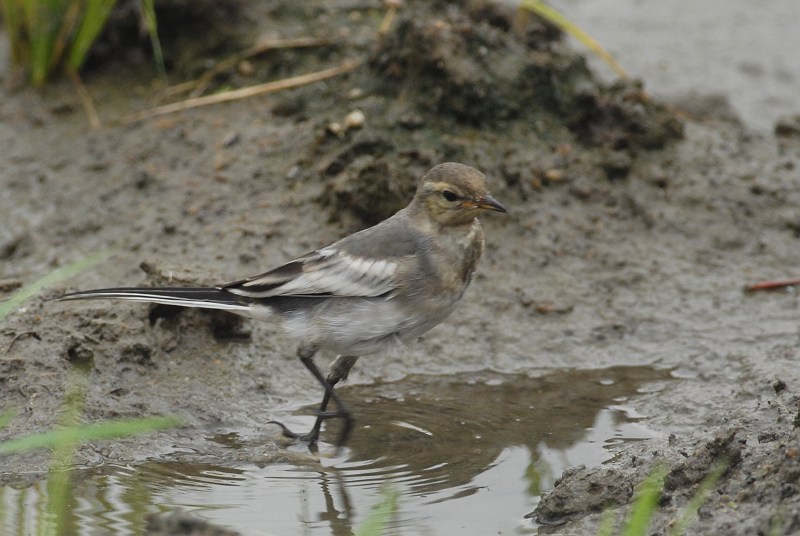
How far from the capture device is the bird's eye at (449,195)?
5.95 meters

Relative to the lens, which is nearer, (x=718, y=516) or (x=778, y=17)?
(x=718, y=516)

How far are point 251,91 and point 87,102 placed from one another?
1.36 metres

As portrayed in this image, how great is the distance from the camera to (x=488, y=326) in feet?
23.2

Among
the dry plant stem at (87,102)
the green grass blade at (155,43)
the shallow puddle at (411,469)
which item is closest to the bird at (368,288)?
the shallow puddle at (411,469)

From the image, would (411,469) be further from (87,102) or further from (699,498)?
(87,102)

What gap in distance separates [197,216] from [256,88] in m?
1.36

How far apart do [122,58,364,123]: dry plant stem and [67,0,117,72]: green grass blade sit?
2.22 feet

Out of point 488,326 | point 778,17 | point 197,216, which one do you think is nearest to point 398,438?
point 488,326

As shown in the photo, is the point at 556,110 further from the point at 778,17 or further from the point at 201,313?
the point at 778,17

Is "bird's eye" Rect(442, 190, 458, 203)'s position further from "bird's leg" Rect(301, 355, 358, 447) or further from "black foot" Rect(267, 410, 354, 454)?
"black foot" Rect(267, 410, 354, 454)

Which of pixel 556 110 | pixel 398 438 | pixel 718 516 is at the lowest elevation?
pixel 398 438

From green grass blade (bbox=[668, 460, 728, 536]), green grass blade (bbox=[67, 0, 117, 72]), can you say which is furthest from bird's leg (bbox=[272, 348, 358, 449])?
green grass blade (bbox=[67, 0, 117, 72])

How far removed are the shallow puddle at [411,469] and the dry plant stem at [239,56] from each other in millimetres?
3236

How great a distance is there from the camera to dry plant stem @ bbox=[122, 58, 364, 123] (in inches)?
332
